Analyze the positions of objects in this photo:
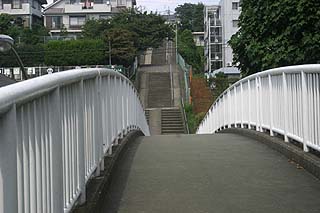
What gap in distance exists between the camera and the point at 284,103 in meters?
7.29

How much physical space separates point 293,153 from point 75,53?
40498 mm

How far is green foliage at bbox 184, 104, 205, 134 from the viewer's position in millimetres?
29719

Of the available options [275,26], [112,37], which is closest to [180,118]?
[112,37]

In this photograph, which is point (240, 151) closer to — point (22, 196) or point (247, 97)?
point (247, 97)

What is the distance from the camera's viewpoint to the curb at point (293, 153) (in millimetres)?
5636

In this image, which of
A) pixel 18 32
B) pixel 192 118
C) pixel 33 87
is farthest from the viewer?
pixel 18 32

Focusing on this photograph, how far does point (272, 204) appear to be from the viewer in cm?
476

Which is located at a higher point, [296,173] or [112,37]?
[112,37]

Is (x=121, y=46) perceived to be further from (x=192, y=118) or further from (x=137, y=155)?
(x=137, y=155)

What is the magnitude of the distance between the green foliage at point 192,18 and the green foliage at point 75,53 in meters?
47.3

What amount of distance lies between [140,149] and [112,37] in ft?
129

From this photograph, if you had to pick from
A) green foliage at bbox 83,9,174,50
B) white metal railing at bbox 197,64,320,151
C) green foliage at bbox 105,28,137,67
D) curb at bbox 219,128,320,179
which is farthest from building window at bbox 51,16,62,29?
curb at bbox 219,128,320,179

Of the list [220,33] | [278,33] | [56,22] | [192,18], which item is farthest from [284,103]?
[192,18]

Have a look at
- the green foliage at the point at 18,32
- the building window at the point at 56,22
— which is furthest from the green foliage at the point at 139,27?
the building window at the point at 56,22
